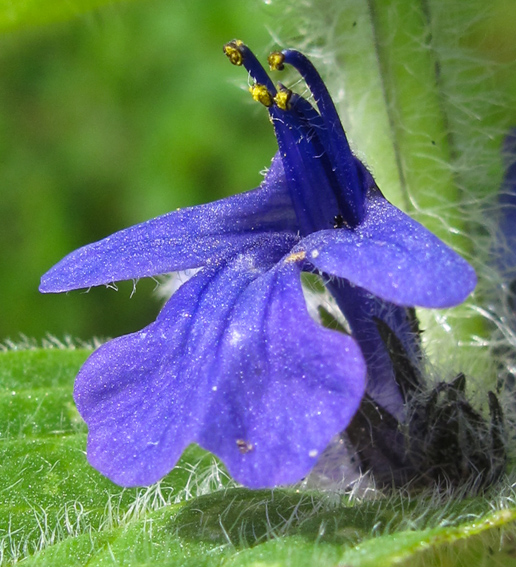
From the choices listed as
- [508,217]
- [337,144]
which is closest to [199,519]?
[337,144]

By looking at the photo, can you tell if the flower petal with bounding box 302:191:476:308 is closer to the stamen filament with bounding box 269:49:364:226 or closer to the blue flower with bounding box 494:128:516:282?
the stamen filament with bounding box 269:49:364:226

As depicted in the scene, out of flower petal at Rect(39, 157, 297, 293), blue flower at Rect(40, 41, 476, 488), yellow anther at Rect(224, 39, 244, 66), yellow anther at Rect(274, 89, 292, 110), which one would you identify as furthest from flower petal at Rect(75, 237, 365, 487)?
yellow anther at Rect(224, 39, 244, 66)

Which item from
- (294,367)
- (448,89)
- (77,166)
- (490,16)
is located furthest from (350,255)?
(77,166)

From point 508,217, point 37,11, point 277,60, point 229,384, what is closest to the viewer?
point 229,384

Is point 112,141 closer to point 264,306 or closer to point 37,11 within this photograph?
point 37,11

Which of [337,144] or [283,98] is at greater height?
[283,98]
